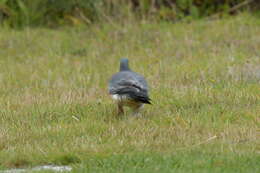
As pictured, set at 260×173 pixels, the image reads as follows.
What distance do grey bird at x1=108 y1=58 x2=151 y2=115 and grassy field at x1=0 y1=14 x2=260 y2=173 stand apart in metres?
0.21

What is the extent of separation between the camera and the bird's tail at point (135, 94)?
7654 mm

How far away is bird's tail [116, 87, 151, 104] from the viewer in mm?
7654

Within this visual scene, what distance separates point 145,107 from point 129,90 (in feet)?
2.82

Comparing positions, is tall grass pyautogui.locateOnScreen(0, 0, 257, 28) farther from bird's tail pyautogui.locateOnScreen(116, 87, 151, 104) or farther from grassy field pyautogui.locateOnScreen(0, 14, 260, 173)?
bird's tail pyautogui.locateOnScreen(116, 87, 151, 104)

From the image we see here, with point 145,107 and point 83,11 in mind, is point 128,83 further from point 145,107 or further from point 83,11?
point 83,11

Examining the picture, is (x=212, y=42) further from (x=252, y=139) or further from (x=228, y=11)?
(x=252, y=139)

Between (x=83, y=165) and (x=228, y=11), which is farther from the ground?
(x=228, y=11)

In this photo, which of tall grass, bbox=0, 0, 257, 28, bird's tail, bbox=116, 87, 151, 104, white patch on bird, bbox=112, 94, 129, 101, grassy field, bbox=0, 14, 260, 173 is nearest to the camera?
grassy field, bbox=0, 14, 260, 173

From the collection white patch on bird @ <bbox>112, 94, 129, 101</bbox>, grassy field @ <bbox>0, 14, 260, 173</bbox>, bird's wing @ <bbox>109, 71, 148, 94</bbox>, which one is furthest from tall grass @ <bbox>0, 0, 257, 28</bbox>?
white patch on bird @ <bbox>112, 94, 129, 101</bbox>

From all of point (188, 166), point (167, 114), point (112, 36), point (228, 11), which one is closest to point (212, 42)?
point (112, 36)

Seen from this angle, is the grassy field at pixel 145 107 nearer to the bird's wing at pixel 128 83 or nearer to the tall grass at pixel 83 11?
the bird's wing at pixel 128 83

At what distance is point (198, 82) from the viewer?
9797 millimetres

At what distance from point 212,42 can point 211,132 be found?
5.98 metres

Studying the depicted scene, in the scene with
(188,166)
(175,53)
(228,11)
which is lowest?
(188,166)
